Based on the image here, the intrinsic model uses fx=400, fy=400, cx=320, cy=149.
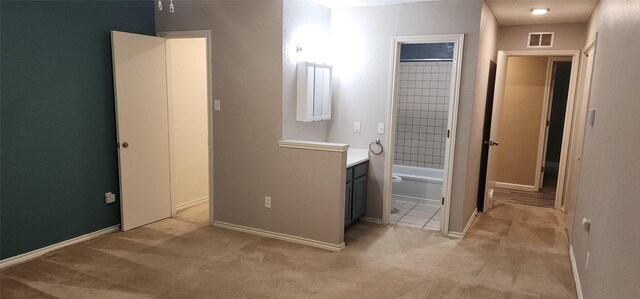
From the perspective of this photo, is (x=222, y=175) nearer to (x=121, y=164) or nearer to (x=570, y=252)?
(x=121, y=164)

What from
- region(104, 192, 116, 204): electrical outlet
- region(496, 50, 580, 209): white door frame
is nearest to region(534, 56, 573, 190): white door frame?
region(496, 50, 580, 209): white door frame

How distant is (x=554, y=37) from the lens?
4875 mm

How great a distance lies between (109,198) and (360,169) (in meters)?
2.52

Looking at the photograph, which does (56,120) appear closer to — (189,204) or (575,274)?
(189,204)

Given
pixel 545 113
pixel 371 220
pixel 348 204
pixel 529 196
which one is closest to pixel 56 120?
pixel 348 204

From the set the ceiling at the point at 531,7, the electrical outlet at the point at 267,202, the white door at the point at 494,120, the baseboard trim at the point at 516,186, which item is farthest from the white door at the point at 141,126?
the baseboard trim at the point at 516,186

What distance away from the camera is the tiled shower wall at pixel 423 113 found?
5.80m

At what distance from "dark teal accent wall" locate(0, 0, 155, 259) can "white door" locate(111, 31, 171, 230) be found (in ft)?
0.39

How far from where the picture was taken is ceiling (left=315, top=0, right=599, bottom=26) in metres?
3.82

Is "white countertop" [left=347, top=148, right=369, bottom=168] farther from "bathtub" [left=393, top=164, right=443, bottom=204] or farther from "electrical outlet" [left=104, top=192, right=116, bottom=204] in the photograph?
"electrical outlet" [left=104, top=192, right=116, bottom=204]

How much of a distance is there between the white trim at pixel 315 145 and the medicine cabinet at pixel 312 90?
1.04 feet

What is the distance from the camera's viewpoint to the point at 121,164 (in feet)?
12.8

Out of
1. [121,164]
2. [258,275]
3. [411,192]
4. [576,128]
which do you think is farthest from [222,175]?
[576,128]

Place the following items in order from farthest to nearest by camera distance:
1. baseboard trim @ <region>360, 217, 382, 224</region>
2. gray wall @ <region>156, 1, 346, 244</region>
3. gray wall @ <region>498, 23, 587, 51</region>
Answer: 1. gray wall @ <region>498, 23, 587, 51</region>
2. baseboard trim @ <region>360, 217, 382, 224</region>
3. gray wall @ <region>156, 1, 346, 244</region>
